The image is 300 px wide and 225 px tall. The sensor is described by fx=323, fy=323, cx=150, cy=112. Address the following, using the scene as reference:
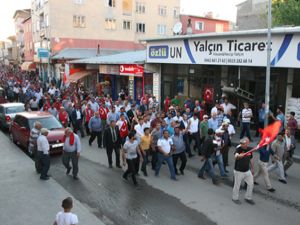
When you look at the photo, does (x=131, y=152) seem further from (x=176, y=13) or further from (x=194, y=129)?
(x=176, y=13)

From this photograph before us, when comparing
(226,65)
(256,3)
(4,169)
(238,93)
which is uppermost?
(256,3)

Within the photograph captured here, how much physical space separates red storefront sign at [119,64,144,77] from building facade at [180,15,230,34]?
3082 centimetres

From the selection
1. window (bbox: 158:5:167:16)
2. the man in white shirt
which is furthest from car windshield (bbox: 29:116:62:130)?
window (bbox: 158:5:167:16)

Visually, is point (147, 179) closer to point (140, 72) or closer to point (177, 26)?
point (140, 72)

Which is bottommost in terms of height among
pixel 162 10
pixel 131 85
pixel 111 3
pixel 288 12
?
pixel 131 85

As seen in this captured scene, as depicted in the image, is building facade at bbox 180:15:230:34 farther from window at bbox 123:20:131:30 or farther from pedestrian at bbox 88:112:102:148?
pedestrian at bbox 88:112:102:148

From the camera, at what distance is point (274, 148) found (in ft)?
29.7

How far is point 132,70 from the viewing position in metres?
21.3

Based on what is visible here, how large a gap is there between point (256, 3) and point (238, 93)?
79.5ft

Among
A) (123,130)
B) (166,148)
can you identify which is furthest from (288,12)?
(166,148)

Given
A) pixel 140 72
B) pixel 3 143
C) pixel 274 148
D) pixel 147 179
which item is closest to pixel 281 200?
pixel 274 148

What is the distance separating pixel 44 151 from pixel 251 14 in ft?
106

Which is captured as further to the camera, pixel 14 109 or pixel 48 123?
pixel 14 109

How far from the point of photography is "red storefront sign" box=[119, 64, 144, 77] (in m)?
20.6
